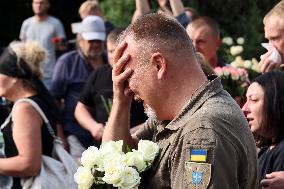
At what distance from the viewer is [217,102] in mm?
2918

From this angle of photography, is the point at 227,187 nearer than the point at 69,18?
Yes

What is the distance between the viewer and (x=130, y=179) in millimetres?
3061

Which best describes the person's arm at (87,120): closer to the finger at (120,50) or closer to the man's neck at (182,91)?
the finger at (120,50)

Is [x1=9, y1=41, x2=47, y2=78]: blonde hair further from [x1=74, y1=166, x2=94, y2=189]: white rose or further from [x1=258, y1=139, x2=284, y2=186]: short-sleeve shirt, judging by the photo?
[x1=74, y1=166, x2=94, y2=189]: white rose

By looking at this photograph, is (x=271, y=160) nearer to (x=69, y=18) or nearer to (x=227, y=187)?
(x=227, y=187)

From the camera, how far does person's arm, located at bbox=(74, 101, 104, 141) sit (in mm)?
7020

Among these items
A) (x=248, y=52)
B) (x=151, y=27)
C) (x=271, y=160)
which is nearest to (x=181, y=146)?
(x=151, y=27)

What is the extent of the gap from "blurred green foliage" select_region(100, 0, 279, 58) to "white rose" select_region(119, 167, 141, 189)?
8.46 meters

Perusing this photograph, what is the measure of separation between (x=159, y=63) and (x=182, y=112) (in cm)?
22

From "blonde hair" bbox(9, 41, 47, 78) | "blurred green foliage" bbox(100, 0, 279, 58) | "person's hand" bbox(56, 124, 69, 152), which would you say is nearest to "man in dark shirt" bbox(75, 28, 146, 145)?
"person's hand" bbox(56, 124, 69, 152)

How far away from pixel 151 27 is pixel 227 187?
0.73 metres

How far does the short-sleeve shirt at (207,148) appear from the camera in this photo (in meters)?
2.70

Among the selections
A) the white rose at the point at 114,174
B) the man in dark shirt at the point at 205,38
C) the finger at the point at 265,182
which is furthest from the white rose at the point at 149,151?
the man in dark shirt at the point at 205,38

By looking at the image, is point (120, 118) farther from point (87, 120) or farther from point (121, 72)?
point (87, 120)
